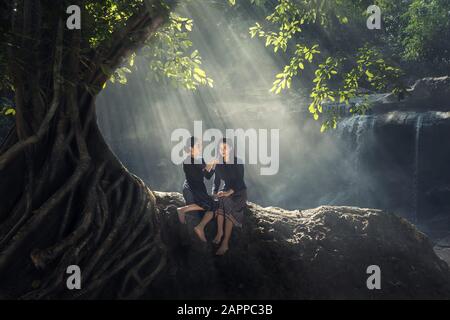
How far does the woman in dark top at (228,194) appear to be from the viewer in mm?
8047

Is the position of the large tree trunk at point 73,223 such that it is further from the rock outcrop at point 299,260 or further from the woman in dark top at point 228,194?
the woman in dark top at point 228,194

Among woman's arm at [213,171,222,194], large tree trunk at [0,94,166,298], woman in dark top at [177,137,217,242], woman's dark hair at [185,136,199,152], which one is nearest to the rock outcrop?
woman in dark top at [177,137,217,242]

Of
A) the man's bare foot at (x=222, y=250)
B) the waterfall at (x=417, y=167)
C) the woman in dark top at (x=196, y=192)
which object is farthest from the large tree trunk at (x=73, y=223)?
the waterfall at (x=417, y=167)

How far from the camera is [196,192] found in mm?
8133

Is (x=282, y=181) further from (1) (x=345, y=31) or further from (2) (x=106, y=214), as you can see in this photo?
(2) (x=106, y=214)

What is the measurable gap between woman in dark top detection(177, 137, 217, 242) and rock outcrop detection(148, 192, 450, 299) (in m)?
0.18

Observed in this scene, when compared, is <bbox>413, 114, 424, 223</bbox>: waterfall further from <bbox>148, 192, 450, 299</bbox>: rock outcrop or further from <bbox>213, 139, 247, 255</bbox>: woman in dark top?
<bbox>213, 139, 247, 255</bbox>: woman in dark top

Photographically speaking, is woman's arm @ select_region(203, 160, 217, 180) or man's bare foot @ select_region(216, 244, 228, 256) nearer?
man's bare foot @ select_region(216, 244, 228, 256)

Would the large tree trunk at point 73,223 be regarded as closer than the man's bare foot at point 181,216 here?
Yes

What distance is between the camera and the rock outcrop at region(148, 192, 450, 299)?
7.73m

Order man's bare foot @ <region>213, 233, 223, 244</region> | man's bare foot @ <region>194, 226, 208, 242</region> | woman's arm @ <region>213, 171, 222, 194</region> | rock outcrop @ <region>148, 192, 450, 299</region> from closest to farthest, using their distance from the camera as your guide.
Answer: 1. rock outcrop @ <region>148, 192, 450, 299</region>
2. man's bare foot @ <region>194, 226, 208, 242</region>
3. man's bare foot @ <region>213, 233, 223, 244</region>
4. woman's arm @ <region>213, 171, 222, 194</region>

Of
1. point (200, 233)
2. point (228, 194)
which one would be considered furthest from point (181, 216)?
point (228, 194)
